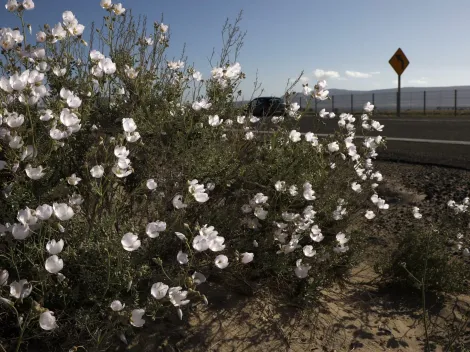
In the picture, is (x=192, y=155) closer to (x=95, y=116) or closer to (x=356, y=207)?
(x=95, y=116)

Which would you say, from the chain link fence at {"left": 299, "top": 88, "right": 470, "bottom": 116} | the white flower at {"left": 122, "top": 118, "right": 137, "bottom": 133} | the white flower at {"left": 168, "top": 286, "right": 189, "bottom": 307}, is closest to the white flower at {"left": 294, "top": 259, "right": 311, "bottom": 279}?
the white flower at {"left": 168, "top": 286, "right": 189, "bottom": 307}

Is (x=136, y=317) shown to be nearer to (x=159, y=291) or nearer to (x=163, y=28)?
(x=159, y=291)

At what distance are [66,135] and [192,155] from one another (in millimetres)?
685

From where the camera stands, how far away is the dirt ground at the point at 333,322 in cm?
250

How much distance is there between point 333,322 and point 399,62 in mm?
21086

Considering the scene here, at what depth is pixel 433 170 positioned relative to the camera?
6.41 m

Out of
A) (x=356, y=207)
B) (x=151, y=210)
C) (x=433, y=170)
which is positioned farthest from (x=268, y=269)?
(x=433, y=170)

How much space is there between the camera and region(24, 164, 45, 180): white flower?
2.09 meters

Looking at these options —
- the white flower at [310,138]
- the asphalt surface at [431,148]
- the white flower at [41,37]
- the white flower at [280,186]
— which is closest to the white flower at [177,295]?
the white flower at [280,186]

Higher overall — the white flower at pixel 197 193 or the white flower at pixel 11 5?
the white flower at pixel 11 5

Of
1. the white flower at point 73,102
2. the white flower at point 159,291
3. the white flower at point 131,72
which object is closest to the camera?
the white flower at point 159,291

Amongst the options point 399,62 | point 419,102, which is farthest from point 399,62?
point 419,102

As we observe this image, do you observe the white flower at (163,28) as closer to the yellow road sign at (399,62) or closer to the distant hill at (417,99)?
the yellow road sign at (399,62)

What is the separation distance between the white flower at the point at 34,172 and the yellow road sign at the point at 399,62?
21752 mm
